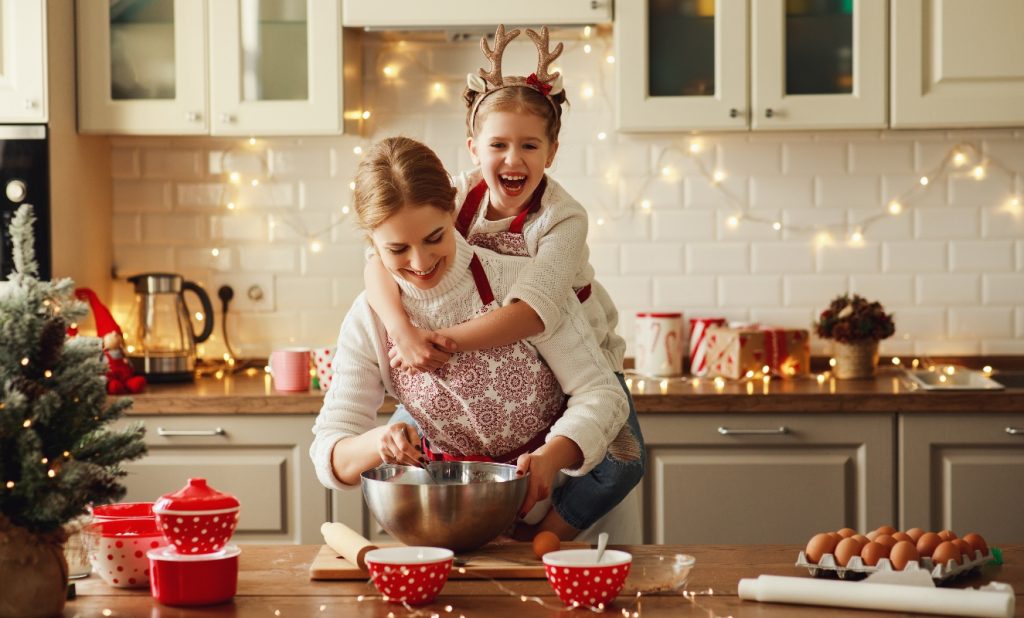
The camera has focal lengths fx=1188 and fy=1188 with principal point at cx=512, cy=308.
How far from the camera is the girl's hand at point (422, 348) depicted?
1856 mm

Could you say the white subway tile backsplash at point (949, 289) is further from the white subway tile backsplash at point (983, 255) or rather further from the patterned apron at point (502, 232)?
the patterned apron at point (502, 232)

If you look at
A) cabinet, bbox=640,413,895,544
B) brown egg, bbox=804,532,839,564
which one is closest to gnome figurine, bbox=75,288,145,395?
cabinet, bbox=640,413,895,544

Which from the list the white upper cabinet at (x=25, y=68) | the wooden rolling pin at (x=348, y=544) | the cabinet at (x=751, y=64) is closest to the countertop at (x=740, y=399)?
the cabinet at (x=751, y=64)

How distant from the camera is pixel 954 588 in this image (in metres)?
1.53

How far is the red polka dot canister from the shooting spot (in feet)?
5.04

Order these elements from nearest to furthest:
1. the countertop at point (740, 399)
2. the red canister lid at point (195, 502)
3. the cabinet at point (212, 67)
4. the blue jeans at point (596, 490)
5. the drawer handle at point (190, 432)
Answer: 1. the red canister lid at point (195, 502)
2. the blue jeans at point (596, 490)
3. the countertop at point (740, 399)
4. the drawer handle at point (190, 432)
5. the cabinet at point (212, 67)

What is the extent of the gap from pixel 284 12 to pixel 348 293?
0.91m

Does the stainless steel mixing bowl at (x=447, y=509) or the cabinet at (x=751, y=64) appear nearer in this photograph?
the stainless steel mixing bowl at (x=447, y=509)

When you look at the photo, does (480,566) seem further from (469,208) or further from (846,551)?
(469,208)

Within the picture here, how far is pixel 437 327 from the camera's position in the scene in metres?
1.94

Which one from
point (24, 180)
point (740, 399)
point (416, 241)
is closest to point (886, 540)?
point (416, 241)

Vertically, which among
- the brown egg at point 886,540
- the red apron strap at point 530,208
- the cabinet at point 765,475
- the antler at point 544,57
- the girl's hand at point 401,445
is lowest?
the cabinet at point 765,475

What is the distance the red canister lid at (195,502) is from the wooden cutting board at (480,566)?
6.8 inches

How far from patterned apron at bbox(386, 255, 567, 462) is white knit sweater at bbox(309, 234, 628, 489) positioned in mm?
19
